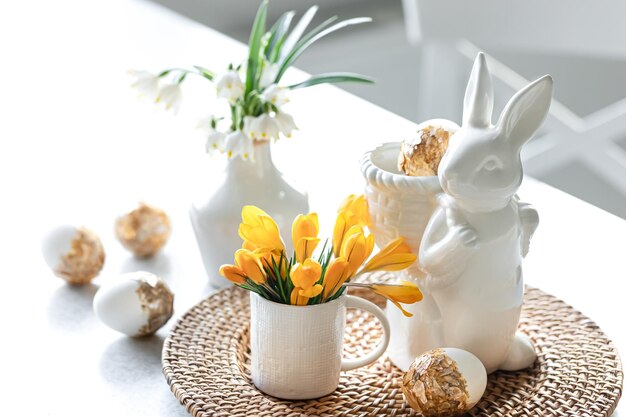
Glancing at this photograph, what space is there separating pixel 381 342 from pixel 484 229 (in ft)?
0.51

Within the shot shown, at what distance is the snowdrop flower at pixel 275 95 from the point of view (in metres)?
0.94

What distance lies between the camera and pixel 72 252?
1030 millimetres

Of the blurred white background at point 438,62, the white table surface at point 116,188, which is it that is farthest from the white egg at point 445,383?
the blurred white background at point 438,62

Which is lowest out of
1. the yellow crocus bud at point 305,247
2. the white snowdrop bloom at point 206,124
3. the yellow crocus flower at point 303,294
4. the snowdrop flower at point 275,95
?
the yellow crocus flower at point 303,294

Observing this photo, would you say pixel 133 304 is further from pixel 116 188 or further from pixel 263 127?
pixel 116 188

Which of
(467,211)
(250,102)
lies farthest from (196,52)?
(467,211)

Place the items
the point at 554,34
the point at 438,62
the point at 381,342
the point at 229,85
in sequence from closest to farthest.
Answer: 1. the point at 381,342
2. the point at 229,85
3. the point at 554,34
4. the point at 438,62

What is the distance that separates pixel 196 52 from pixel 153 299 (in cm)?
106

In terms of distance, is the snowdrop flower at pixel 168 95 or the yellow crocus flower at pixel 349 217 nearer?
the yellow crocus flower at pixel 349 217

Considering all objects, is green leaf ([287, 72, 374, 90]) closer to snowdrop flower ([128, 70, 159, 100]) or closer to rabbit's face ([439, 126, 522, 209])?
snowdrop flower ([128, 70, 159, 100])

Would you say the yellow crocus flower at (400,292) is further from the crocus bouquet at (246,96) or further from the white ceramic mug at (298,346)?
the crocus bouquet at (246,96)

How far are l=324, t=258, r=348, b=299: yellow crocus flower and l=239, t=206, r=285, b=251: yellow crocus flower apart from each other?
0.16ft

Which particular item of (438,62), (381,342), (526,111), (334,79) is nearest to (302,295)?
(381,342)

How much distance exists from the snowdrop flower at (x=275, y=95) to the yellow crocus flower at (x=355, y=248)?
0.73 ft
